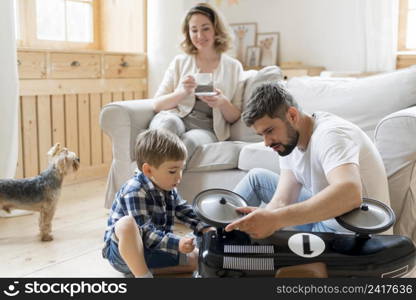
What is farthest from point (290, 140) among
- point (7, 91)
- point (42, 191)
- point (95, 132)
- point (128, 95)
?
point (128, 95)

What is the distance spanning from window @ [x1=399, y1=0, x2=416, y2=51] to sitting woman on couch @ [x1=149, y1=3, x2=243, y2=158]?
59.5 inches

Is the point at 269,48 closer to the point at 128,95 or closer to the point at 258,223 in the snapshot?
the point at 128,95

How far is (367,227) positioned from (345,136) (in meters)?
0.25

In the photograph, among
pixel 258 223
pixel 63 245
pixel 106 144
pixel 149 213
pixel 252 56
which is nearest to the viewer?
pixel 258 223

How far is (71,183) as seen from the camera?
Result: 126 inches

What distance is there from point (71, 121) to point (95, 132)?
23cm

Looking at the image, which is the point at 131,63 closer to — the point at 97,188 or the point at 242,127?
the point at 97,188

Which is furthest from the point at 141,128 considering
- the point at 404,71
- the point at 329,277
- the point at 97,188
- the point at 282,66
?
the point at 282,66

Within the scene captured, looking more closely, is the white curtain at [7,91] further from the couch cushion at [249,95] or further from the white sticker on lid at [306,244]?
the white sticker on lid at [306,244]

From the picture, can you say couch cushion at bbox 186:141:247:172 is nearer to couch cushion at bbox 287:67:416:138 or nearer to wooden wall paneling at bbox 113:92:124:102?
couch cushion at bbox 287:67:416:138

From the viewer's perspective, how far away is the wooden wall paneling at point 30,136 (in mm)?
2902

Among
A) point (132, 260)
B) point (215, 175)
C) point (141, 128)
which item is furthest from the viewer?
point (141, 128)

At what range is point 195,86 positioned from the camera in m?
2.41

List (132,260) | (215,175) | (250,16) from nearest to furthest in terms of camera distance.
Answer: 1. (132,260)
2. (215,175)
3. (250,16)
